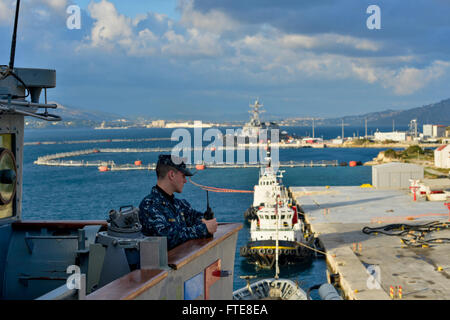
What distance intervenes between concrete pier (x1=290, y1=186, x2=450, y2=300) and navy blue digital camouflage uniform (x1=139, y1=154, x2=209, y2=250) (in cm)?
1771

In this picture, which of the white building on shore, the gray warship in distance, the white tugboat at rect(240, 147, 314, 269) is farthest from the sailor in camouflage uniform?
the white building on shore

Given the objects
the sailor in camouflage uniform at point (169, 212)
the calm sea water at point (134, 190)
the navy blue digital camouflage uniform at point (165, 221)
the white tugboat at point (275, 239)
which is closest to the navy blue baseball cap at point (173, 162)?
the sailor in camouflage uniform at point (169, 212)

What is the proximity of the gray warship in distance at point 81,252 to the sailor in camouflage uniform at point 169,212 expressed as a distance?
0.11 meters

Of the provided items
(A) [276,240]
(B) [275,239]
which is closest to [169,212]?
(A) [276,240]

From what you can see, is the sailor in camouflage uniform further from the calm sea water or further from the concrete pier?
the calm sea water

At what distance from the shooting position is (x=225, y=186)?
277ft

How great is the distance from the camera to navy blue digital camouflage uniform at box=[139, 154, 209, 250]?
16.0ft

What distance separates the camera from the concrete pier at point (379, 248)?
923 inches

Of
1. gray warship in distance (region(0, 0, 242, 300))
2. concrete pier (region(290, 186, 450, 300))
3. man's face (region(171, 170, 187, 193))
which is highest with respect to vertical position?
man's face (region(171, 170, 187, 193))

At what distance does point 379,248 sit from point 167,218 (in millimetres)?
29250

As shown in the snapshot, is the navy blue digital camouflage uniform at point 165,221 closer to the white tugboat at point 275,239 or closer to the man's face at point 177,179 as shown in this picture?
the man's face at point 177,179
